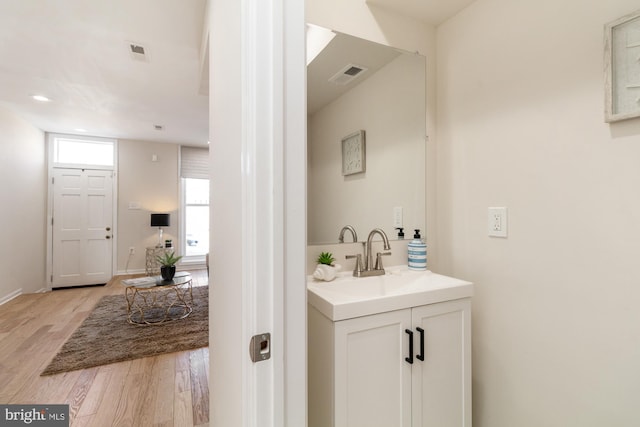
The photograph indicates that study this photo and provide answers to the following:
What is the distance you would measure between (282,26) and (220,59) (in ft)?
1.86

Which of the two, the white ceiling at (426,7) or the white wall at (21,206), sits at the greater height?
the white ceiling at (426,7)

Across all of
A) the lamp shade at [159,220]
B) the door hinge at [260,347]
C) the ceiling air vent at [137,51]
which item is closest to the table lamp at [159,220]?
the lamp shade at [159,220]

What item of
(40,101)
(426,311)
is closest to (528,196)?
(426,311)

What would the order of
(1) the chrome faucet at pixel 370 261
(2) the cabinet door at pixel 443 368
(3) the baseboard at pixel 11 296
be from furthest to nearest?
1. (3) the baseboard at pixel 11 296
2. (1) the chrome faucet at pixel 370 261
3. (2) the cabinet door at pixel 443 368

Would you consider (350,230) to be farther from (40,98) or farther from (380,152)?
(40,98)

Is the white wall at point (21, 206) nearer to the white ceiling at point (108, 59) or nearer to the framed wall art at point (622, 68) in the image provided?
the white ceiling at point (108, 59)

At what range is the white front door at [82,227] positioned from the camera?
483 centimetres

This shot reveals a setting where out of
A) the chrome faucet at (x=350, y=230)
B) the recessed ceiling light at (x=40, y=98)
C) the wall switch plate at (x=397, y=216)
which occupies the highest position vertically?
the recessed ceiling light at (x=40, y=98)

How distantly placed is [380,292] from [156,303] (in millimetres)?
3557

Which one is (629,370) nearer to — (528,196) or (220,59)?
(528,196)

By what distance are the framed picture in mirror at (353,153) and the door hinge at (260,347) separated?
3.69 ft

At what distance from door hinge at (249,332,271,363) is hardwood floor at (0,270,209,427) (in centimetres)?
157

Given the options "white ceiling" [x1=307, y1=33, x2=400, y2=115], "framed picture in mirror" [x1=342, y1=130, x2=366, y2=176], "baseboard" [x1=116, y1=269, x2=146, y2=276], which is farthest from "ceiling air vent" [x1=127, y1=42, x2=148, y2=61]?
"baseboard" [x1=116, y1=269, x2=146, y2=276]

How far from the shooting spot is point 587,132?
1.07 metres
